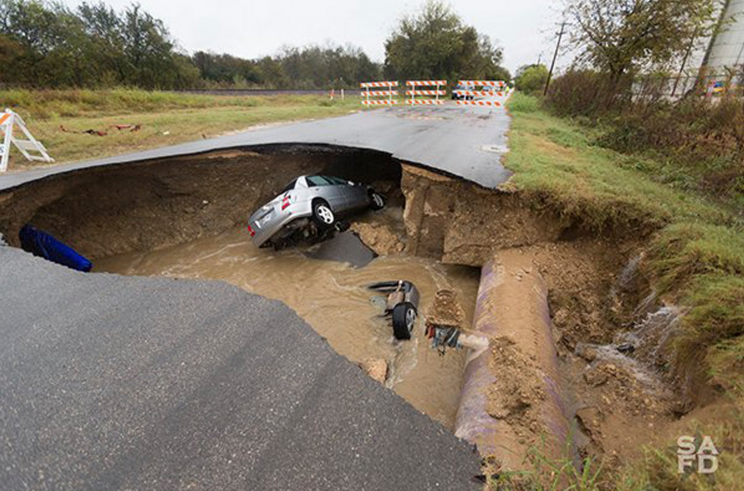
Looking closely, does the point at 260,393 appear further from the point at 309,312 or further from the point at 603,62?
the point at 603,62

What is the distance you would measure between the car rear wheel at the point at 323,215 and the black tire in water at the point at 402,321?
3.20m

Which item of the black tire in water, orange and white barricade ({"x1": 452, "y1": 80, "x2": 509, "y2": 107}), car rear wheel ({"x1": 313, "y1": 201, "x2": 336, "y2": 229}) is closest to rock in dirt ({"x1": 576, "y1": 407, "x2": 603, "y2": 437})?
the black tire in water

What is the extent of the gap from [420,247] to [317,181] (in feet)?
9.20

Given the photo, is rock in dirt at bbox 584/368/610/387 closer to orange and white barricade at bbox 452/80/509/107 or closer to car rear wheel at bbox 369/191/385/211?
car rear wheel at bbox 369/191/385/211

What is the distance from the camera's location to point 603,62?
1302cm

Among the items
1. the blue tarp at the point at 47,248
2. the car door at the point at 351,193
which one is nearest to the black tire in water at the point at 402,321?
the car door at the point at 351,193

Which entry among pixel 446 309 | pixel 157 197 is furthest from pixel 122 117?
pixel 446 309

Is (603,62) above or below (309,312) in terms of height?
above

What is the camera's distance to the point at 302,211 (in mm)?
6984

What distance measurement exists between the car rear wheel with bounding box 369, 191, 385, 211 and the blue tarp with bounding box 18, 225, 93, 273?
626 centimetres

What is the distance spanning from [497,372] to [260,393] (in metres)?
1.91

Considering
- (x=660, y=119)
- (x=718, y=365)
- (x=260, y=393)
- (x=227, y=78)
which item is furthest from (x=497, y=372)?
(x=227, y=78)

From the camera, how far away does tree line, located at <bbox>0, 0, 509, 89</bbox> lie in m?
21.6

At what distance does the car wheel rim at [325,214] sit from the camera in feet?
24.0
